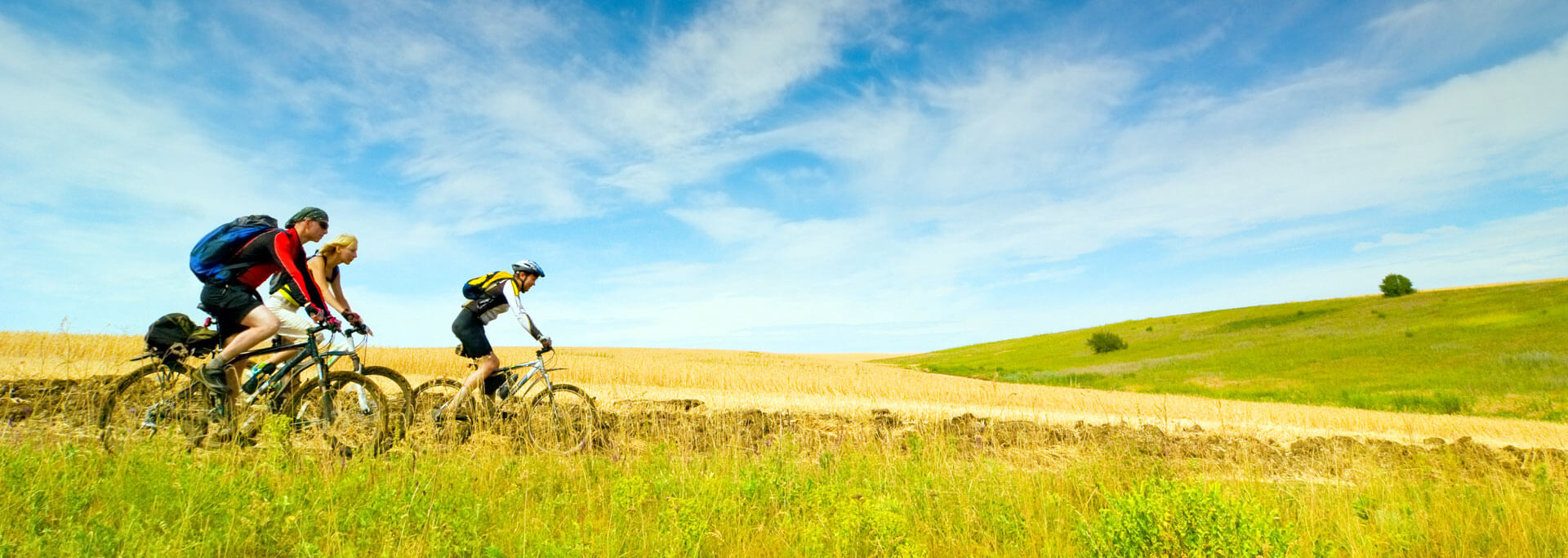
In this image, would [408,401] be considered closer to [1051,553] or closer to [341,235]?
[341,235]

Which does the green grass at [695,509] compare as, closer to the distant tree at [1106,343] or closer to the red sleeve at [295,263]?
the red sleeve at [295,263]

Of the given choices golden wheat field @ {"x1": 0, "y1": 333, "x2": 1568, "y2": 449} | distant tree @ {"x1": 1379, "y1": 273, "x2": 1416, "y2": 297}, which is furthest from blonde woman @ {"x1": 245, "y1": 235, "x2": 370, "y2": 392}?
distant tree @ {"x1": 1379, "y1": 273, "x2": 1416, "y2": 297}

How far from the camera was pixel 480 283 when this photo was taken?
339 inches

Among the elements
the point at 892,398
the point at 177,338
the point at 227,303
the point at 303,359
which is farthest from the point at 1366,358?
the point at 177,338

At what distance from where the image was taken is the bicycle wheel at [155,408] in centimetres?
666

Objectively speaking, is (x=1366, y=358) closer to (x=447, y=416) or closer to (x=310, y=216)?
(x=447, y=416)

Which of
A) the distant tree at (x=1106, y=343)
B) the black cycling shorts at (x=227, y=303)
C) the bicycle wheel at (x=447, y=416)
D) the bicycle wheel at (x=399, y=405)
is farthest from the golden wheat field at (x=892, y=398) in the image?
the distant tree at (x=1106, y=343)

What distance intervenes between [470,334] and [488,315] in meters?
0.32

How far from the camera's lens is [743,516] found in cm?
542

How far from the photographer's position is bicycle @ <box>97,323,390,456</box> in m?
6.76

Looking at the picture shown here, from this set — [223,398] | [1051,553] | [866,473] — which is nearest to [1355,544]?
[1051,553]

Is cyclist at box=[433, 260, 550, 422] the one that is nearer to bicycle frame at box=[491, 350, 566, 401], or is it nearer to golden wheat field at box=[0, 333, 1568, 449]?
bicycle frame at box=[491, 350, 566, 401]

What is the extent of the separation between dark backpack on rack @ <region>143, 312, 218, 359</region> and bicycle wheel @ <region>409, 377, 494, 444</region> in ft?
6.69

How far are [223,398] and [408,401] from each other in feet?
5.51
